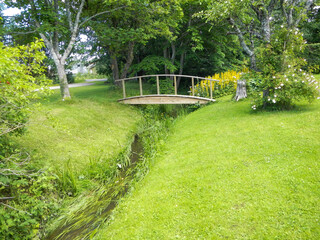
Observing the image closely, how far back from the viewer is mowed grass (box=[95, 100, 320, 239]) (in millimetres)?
3760

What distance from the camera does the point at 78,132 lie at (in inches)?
377

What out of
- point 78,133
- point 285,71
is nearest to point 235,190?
point 285,71

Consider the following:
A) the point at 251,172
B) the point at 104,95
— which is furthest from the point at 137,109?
the point at 251,172

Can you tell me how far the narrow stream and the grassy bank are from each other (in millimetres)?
1158

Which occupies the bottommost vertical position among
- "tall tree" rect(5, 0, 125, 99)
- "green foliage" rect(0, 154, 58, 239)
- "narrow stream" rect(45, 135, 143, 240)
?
"narrow stream" rect(45, 135, 143, 240)

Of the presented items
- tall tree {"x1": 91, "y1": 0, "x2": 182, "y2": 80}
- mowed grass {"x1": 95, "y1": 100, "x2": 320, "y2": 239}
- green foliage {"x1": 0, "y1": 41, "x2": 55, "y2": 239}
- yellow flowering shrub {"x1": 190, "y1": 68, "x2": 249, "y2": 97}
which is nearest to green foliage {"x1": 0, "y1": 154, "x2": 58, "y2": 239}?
green foliage {"x1": 0, "y1": 41, "x2": 55, "y2": 239}

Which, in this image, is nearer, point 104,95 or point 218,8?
point 218,8

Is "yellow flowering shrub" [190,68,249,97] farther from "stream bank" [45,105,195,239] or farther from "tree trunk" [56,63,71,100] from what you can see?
"tree trunk" [56,63,71,100]

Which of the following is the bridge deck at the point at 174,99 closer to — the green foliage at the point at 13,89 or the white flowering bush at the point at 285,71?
the white flowering bush at the point at 285,71

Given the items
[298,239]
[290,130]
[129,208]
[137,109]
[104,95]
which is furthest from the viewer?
[104,95]

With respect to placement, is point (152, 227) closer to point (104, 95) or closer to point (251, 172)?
point (251, 172)

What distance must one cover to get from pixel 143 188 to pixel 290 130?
4.55 meters

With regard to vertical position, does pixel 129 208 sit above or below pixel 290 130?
below

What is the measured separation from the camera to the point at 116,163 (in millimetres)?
7926
